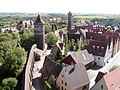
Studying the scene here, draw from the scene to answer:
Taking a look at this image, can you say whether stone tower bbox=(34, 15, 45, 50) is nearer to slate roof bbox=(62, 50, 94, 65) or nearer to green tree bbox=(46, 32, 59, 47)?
green tree bbox=(46, 32, 59, 47)

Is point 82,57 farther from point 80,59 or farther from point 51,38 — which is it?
point 51,38

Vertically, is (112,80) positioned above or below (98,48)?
below

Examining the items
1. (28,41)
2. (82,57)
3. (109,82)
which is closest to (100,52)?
(82,57)

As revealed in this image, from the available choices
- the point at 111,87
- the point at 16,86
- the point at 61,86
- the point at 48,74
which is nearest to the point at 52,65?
the point at 48,74

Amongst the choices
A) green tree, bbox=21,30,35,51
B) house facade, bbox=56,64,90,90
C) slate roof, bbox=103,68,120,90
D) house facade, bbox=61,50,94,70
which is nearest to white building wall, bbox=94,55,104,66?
house facade, bbox=61,50,94,70

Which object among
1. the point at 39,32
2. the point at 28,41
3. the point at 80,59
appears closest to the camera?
the point at 80,59

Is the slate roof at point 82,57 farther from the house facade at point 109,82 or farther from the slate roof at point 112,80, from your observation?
the house facade at point 109,82
